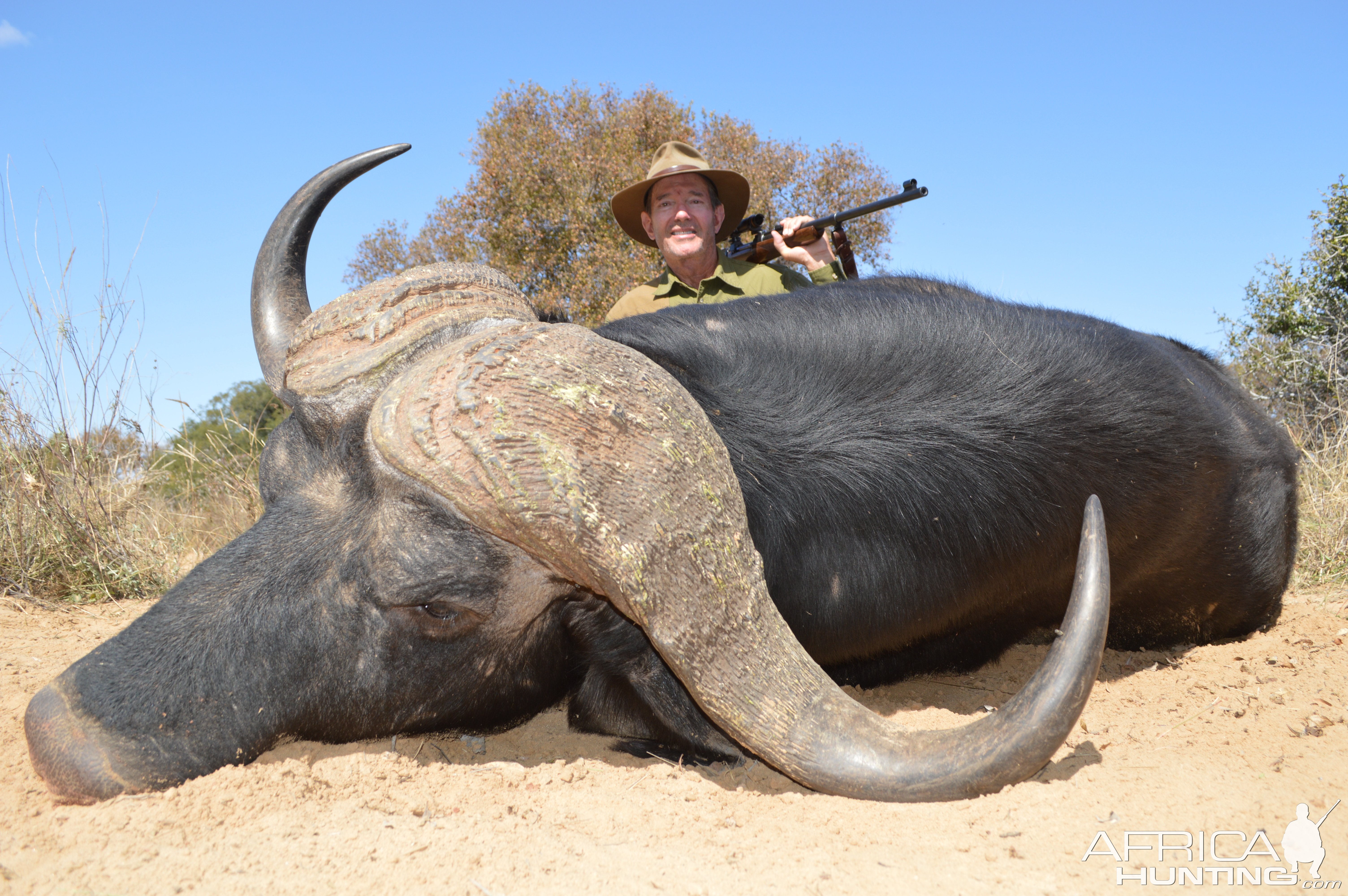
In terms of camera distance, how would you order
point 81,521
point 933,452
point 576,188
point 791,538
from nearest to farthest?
point 791,538, point 933,452, point 81,521, point 576,188

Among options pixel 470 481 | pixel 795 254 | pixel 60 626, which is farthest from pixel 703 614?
pixel 795 254

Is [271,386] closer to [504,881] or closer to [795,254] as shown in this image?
[504,881]

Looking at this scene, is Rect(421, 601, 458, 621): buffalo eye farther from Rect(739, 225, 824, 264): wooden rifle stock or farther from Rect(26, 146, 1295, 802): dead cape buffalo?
Rect(739, 225, 824, 264): wooden rifle stock

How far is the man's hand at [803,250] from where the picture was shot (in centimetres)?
672

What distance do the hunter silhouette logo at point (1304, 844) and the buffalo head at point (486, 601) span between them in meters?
0.63

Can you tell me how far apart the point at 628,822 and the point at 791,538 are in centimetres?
84

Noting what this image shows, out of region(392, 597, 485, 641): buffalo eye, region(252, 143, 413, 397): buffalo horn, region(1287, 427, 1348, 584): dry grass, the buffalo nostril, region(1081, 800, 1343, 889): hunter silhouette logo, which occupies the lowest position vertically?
region(1287, 427, 1348, 584): dry grass

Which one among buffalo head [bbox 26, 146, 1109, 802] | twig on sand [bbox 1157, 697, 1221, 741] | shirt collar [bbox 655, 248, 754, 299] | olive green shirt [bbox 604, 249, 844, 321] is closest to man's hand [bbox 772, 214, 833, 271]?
olive green shirt [bbox 604, 249, 844, 321]

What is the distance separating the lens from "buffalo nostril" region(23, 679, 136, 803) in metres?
1.93

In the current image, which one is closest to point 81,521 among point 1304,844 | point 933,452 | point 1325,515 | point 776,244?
point 933,452

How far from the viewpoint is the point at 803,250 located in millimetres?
6797

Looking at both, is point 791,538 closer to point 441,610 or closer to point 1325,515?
point 441,610

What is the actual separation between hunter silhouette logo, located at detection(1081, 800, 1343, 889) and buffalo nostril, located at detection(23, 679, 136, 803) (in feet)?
7.19

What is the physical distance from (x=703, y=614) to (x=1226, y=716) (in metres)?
2.00
